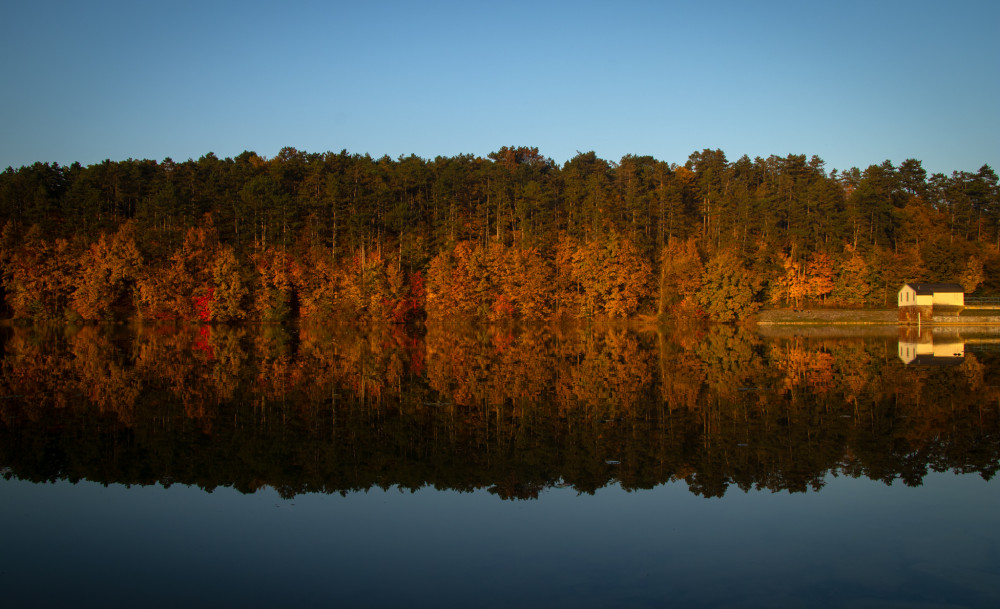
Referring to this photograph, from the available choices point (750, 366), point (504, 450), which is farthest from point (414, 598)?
point (750, 366)

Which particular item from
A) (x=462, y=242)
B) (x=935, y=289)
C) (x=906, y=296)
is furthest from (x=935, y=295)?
(x=462, y=242)

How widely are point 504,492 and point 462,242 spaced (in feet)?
179

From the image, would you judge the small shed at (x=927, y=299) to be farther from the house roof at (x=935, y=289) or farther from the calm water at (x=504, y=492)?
the calm water at (x=504, y=492)

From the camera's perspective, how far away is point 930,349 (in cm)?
2906

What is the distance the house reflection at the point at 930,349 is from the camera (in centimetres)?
2398

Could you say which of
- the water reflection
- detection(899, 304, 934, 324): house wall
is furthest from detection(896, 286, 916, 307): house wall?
the water reflection

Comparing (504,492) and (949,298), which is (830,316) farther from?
(504,492)

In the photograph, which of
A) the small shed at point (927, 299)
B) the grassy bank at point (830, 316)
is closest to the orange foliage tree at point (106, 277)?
the grassy bank at point (830, 316)

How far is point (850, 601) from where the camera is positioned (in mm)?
6098

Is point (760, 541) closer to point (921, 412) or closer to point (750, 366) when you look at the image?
point (921, 412)

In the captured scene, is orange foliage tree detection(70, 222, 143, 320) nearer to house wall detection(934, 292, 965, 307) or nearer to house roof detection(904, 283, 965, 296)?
house roof detection(904, 283, 965, 296)

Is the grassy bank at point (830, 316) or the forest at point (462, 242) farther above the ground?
the forest at point (462, 242)

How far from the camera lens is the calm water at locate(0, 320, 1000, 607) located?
6555 mm

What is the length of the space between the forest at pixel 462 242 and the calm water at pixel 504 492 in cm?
3804
